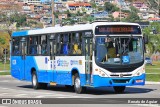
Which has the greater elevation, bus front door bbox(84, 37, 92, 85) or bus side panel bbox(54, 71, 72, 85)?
bus front door bbox(84, 37, 92, 85)

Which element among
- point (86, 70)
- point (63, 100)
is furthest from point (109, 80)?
point (63, 100)

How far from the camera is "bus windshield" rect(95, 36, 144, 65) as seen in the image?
26156 mm

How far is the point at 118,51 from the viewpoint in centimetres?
2625

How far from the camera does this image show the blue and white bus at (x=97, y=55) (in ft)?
85.7

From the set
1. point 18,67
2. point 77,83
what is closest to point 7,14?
point 18,67

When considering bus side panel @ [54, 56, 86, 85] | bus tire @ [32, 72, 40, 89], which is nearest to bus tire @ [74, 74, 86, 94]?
bus side panel @ [54, 56, 86, 85]

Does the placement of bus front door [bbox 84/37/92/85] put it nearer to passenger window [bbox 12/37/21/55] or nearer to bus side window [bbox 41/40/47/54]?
bus side window [bbox 41/40/47/54]

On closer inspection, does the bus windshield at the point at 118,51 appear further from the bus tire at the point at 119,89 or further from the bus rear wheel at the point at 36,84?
the bus rear wheel at the point at 36,84

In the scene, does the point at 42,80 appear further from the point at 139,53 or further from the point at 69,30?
the point at 139,53

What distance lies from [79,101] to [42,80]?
940 cm

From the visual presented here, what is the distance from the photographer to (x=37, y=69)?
3209cm

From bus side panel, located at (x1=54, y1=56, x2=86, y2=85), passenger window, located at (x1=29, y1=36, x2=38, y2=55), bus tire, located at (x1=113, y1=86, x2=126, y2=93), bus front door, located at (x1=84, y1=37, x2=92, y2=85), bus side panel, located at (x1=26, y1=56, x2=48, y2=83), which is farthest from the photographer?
passenger window, located at (x1=29, y1=36, x2=38, y2=55)

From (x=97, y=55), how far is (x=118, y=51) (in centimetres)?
92

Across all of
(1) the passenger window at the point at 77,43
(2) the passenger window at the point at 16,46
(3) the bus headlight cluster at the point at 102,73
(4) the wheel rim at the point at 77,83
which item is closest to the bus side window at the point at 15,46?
(2) the passenger window at the point at 16,46
